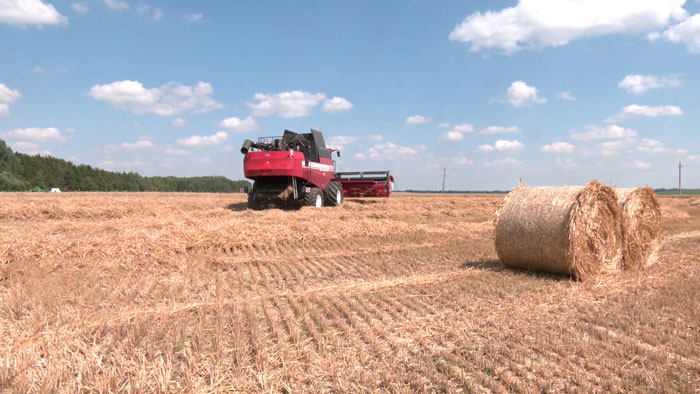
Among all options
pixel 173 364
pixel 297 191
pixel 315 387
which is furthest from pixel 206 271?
pixel 297 191

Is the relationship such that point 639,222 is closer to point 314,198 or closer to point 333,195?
point 314,198

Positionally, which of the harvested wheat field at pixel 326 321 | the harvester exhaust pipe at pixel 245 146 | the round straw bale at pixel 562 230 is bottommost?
the harvested wheat field at pixel 326 321

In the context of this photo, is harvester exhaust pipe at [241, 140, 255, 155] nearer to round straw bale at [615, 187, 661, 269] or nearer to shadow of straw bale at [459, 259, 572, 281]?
shadow of straw bale at [459, 259, 572, 281]

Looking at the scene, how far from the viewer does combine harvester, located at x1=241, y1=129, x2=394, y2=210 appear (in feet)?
46.3

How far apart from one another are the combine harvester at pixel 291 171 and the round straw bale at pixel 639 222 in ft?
32.5

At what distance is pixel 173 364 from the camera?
3.08 m

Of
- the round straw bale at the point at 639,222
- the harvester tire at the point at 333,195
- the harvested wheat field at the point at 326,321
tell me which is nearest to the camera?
the harvested wheat field at the point at 326,321

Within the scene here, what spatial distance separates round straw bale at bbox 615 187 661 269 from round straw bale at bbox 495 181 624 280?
28 centimetres

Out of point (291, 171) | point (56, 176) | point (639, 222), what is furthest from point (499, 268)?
point (56, 176)

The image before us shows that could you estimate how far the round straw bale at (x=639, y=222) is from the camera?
Answer: 21.4ft

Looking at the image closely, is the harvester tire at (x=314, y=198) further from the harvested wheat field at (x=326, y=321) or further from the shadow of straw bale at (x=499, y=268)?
the shadow of straw bale at (x=499, y=268)

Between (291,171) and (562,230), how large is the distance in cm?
985

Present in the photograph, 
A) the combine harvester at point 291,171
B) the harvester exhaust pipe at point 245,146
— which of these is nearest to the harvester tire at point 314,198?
the combine harvester at point 291,171

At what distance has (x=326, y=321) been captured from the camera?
3.96 m
